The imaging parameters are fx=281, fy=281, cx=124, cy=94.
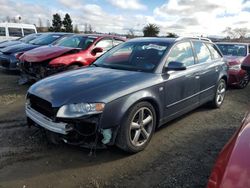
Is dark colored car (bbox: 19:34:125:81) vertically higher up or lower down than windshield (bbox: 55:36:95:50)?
lower down

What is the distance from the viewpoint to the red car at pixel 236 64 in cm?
870

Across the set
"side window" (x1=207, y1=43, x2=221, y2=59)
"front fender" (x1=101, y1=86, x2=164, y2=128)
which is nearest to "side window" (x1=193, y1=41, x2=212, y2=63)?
"side window" (x1=207, y1=43, x2=221, y2=59)

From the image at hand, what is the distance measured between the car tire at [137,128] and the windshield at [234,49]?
280 inches

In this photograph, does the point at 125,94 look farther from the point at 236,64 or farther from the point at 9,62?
the point at 9,62

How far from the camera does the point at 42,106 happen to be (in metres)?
3.80

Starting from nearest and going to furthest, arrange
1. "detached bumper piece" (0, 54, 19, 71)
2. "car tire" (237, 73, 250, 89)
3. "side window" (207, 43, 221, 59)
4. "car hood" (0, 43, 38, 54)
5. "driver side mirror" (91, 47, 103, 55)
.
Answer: "side window" (207, 43, 221, 59) < "driver side mirror" (91, 47, 103, 55) < "car tire" (237, 73, 250, 89) < "detached bumper piece" (0, 54, 19, 71) < "car hood" (0, 43, 38, 54)

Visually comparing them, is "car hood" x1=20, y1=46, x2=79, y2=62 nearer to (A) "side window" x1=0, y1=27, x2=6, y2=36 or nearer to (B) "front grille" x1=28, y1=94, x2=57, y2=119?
(B) "front grille" x1=28, y1=94, x2=57, y2=119

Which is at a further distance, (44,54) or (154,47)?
(44,54)

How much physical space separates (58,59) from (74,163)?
14.0 ft

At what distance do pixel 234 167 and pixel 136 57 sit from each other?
3296 millimetres

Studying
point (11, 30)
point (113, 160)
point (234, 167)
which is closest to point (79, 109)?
point (113, 160)

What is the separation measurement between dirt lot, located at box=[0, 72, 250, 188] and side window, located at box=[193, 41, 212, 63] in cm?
131

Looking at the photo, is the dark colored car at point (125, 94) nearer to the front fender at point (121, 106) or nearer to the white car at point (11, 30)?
the front fender at point (121, 106)

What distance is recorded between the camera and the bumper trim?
136 inches
